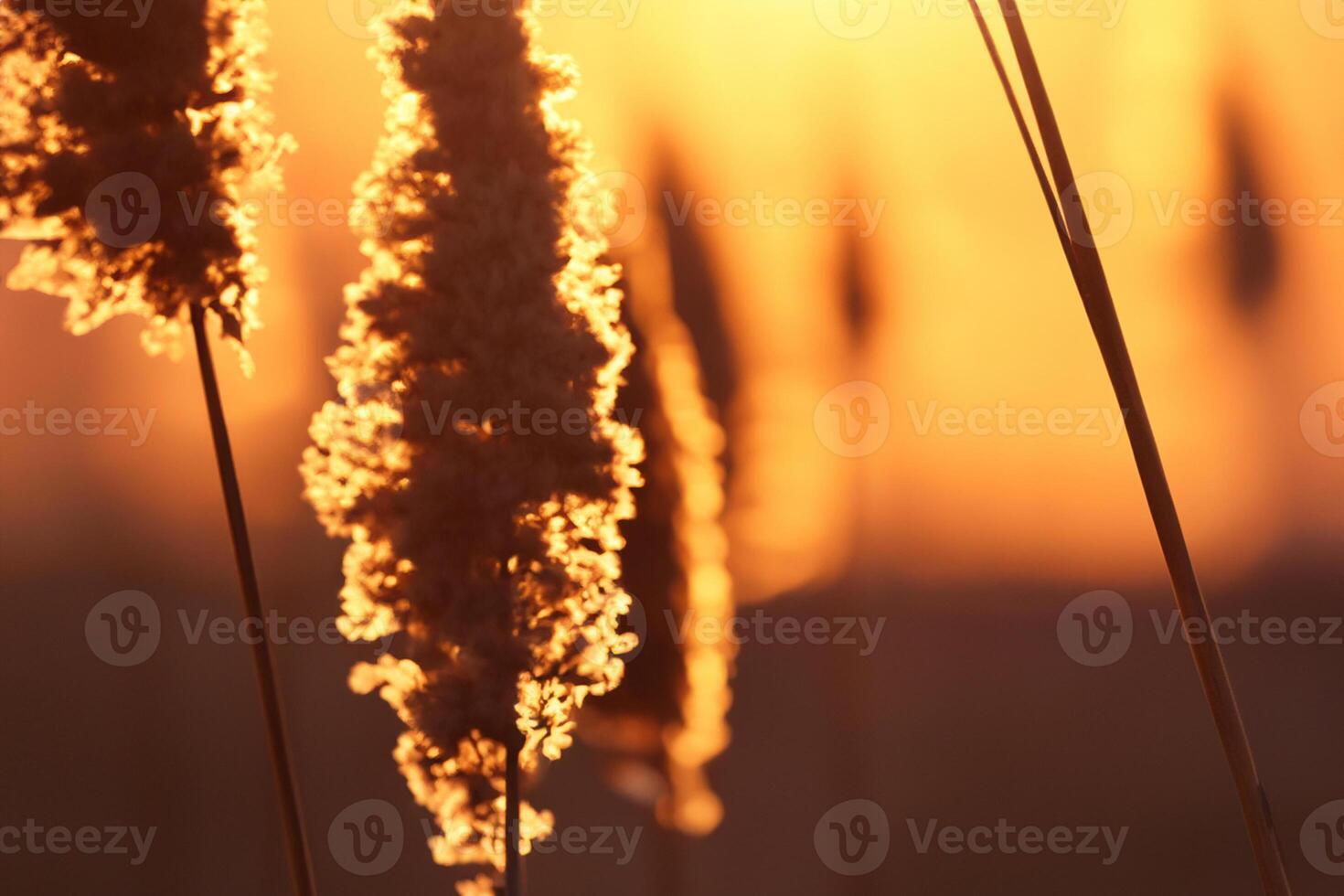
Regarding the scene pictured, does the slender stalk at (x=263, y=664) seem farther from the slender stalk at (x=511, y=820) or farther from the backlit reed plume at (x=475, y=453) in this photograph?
the slender stalk at (x=511, y=820)

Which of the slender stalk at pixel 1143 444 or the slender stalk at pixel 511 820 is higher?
the slender stalk at pixel 1143 444

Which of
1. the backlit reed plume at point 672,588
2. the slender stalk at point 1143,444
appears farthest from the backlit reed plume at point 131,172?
the backlit reed plume at point 672,588

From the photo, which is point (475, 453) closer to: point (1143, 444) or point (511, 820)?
point (511, 820)

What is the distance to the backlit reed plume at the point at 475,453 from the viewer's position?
267 centimetres

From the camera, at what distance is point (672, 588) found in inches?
238

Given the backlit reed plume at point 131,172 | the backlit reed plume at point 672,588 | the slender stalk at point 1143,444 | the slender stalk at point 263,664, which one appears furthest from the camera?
the backlit reed plume at point 672,588

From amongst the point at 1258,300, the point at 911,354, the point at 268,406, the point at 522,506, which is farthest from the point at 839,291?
the point at 522,506

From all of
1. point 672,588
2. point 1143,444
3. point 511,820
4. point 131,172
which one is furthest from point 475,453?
point 672,588

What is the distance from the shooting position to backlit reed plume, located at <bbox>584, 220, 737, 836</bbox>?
19.2 ft

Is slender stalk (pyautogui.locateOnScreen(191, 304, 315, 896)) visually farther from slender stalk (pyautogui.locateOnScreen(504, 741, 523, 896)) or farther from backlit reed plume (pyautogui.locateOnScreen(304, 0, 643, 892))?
slender stalk (pyautogui.locateOnScreen(504, 741, 523, 896))

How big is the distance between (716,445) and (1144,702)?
358 centimetres

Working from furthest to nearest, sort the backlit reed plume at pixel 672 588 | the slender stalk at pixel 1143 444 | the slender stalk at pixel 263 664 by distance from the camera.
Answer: the backlit reed plume at pixel 672 588
the slender stalk at pixel 263 664
the slender stalk at pixel 1143 444

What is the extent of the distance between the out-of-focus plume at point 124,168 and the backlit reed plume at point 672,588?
3.09m

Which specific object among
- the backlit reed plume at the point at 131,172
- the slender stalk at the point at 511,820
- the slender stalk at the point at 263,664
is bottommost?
the slender stalk at the point at 511,820
